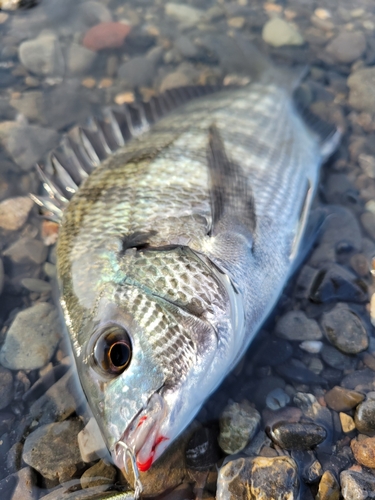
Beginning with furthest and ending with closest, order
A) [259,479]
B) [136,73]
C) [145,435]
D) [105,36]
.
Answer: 1. [105,36]
2. [136,73]
3. [259,479]
4. [145,435]

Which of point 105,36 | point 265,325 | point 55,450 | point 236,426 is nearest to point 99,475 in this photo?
point 55,450

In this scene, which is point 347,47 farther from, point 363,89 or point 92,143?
point 92,143

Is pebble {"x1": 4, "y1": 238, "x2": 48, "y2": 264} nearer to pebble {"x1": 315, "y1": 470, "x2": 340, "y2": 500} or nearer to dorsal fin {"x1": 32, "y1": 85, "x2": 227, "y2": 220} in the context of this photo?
dorsal fin {"x1": 32, "y1": 85, "x2": 227, "y2": 220}

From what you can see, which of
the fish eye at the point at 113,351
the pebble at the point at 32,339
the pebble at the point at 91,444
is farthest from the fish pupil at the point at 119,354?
the pebble at the point at 32,339

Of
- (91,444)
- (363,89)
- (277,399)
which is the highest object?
(91,444)

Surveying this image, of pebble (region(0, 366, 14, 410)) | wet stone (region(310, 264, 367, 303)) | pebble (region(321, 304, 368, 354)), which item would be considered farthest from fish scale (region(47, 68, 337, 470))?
pebble (region(0, 366, 14, 410))

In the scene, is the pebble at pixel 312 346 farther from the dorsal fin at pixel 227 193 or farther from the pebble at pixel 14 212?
the pebble at pixel 14 212

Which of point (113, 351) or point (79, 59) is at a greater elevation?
point (79, 59)
